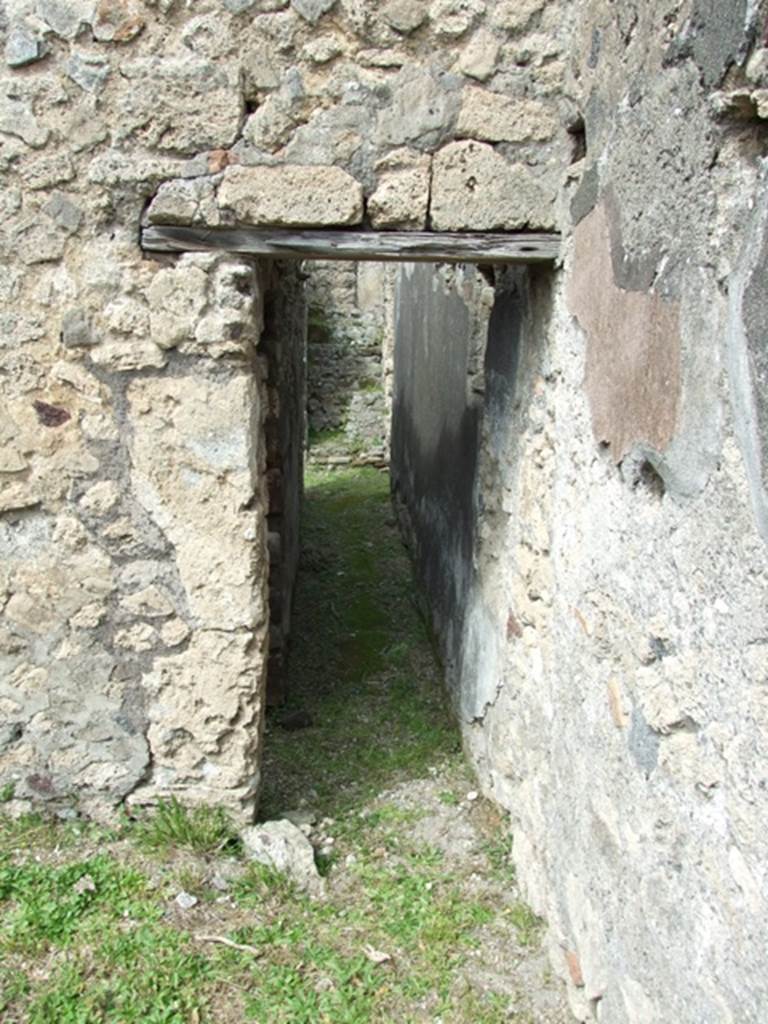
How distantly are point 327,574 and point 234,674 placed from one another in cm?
336

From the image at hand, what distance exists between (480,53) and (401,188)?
438 millimetres

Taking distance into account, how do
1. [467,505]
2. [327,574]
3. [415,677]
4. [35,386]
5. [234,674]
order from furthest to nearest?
[327,574] < [415,677] < [467,505] < [234,674] < [35,386]

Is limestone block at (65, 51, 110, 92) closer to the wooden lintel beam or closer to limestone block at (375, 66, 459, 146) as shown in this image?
the wooden lintel beam

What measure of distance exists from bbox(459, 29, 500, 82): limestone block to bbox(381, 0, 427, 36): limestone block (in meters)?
0.16

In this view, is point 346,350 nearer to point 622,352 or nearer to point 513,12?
point 513,12

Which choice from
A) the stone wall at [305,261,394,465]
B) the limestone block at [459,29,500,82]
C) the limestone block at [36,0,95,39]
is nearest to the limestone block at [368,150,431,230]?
the limestone block at [459,29,500,82]

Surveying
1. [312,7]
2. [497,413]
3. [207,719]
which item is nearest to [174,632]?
[207,719]

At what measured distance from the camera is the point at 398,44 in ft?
8.02

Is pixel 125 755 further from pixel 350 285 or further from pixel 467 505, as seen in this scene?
pixel 350 285

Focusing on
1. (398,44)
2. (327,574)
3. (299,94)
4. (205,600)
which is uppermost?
(398,44)

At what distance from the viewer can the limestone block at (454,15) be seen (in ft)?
7.88

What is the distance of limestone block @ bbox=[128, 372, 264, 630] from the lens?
2.67 metres

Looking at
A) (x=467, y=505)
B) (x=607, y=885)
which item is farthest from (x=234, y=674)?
(x=467, y=505)

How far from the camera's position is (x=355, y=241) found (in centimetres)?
254
